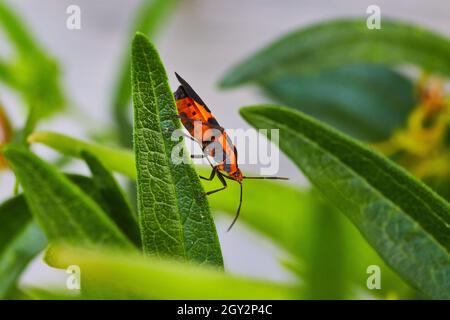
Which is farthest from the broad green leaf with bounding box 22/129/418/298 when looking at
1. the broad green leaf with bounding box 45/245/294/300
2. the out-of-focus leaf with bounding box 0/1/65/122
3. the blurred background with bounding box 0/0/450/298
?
the blurred background with bounding box 0/0/450/298

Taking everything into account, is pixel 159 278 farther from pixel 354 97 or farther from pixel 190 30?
pixel 190 30

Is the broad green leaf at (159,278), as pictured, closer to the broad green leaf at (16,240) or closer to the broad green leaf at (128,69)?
the broad green leaf at (16,240)

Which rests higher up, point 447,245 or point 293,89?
point 293,89

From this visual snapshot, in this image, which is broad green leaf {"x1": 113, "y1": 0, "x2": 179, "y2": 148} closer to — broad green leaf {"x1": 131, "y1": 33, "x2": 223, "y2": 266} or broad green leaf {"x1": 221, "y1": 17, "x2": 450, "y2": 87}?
broad green leaf {"x1": 221, "y1": 17, "x2": 450, "y2": 87}

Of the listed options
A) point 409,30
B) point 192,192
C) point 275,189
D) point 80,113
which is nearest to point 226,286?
point 192,192

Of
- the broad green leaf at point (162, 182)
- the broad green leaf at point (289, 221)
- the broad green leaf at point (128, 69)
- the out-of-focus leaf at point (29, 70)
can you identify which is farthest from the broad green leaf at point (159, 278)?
the out-of-focus leaf at point (29, 70)

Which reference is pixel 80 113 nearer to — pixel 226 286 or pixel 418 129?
pixel 418 129
